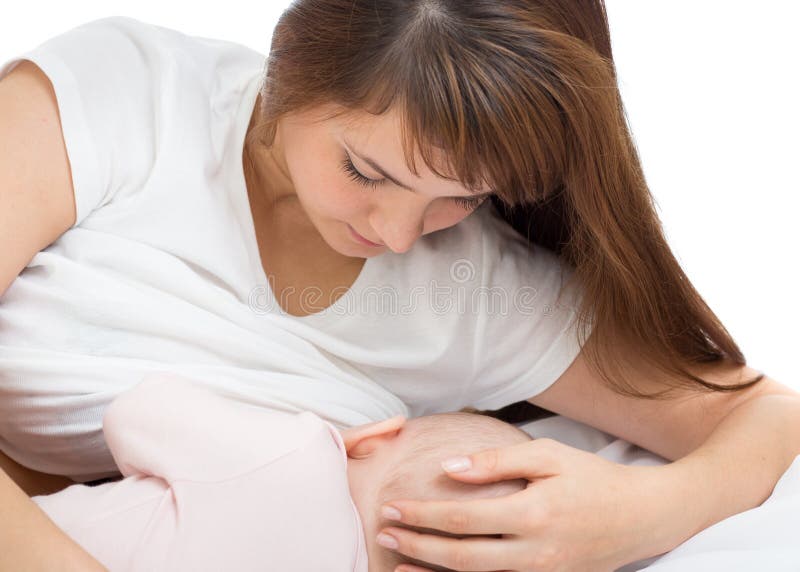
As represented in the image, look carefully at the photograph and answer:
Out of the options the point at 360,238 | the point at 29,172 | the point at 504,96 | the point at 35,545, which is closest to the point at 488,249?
the point at 360,238

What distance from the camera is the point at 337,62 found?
150 cm

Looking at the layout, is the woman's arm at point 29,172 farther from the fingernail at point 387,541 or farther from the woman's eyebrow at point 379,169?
the fingernail at point 387,541

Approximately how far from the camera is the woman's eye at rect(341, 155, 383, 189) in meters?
1.52

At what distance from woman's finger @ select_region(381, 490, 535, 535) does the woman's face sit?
0.40 m

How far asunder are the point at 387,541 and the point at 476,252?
66 cm

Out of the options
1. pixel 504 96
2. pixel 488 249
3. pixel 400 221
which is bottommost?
pixel 488 249

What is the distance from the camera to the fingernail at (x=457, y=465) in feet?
4.57

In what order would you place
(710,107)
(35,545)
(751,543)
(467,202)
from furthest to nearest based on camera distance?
1. (710,107)
2. (467,202)
3. (751,543)
4. (35,545)

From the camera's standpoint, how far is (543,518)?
1.41m

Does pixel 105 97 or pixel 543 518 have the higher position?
pixel 105 97

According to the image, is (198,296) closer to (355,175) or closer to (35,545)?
(355,175)

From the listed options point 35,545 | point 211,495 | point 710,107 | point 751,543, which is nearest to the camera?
point 35,545

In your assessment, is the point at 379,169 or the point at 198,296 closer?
the point at 379,169

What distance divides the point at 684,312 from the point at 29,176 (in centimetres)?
104
